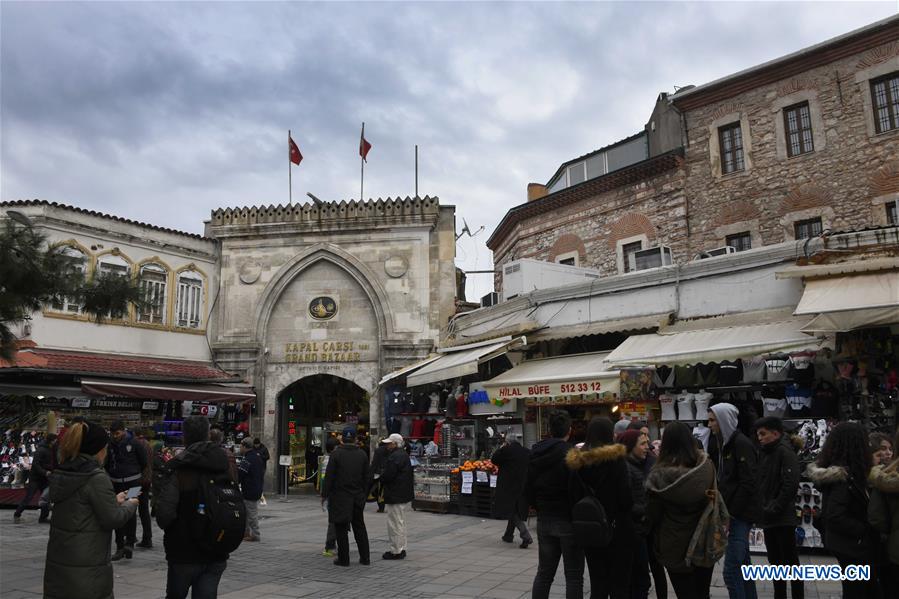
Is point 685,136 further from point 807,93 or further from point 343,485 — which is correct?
point 343,485

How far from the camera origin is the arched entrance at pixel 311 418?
743 inches

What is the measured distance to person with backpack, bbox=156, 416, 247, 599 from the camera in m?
4.30

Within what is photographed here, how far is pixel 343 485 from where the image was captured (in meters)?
8.16

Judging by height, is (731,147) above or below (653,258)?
above

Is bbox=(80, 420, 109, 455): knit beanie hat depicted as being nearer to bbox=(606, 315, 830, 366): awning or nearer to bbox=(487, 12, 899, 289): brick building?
bbox=(606, 315, 830, 366): awning

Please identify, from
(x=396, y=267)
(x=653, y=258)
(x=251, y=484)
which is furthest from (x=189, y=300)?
(x=653, y=258)

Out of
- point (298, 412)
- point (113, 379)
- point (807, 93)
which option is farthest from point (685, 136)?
point (113, 379)

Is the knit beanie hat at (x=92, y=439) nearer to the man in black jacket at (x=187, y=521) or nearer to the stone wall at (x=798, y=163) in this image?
the man in black jacket at (x=187, y=521)

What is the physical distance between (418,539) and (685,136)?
11.9m

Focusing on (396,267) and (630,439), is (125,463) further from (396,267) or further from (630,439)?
(396,267)

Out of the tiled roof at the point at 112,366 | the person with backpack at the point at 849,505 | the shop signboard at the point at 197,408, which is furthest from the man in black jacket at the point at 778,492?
the shop signboard at the point at 197,408

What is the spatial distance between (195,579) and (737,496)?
392 centimetres

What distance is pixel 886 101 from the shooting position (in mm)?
14102

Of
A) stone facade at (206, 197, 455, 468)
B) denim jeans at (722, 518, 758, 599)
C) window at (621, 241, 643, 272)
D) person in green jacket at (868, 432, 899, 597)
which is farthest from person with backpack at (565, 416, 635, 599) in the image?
window at (621, 241, 643, 272)
